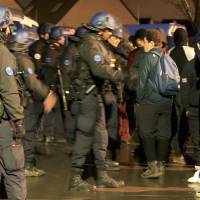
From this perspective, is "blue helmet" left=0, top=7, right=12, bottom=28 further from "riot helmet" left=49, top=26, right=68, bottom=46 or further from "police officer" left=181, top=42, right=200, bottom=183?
"riot helmet" left=49, top=26, right=68, bottom=46

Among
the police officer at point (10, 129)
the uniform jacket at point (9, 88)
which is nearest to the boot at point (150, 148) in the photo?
the police officer at point (10, 129)

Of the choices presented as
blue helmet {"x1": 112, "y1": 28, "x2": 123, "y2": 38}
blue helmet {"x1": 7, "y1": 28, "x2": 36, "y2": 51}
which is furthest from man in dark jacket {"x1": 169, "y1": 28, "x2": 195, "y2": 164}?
blue helmet {"x1": 7, "y1": 28, "x2": 36, "y2": 51}

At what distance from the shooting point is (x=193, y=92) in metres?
8.78

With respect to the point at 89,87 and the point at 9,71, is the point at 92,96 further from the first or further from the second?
the point at 9,71

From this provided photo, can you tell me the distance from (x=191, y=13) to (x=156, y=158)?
1651 cm

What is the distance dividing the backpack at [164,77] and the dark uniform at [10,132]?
9.51 ft

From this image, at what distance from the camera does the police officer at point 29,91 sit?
7766mm

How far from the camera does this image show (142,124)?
888 cm

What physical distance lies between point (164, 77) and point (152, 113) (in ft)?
1.78

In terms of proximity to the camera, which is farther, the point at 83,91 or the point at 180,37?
the point at 180,37

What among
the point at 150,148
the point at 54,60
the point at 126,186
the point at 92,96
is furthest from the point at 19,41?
the point at 54,60

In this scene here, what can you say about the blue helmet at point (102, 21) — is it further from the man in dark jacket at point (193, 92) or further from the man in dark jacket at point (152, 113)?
the man in dark jacket at point (193, 92)

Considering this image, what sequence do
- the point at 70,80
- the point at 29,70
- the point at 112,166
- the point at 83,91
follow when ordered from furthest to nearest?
the point at 112,166 → the point at 70,80 → the point at 29,70 → the point at 83,91

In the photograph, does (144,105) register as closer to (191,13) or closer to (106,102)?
(106,102)
